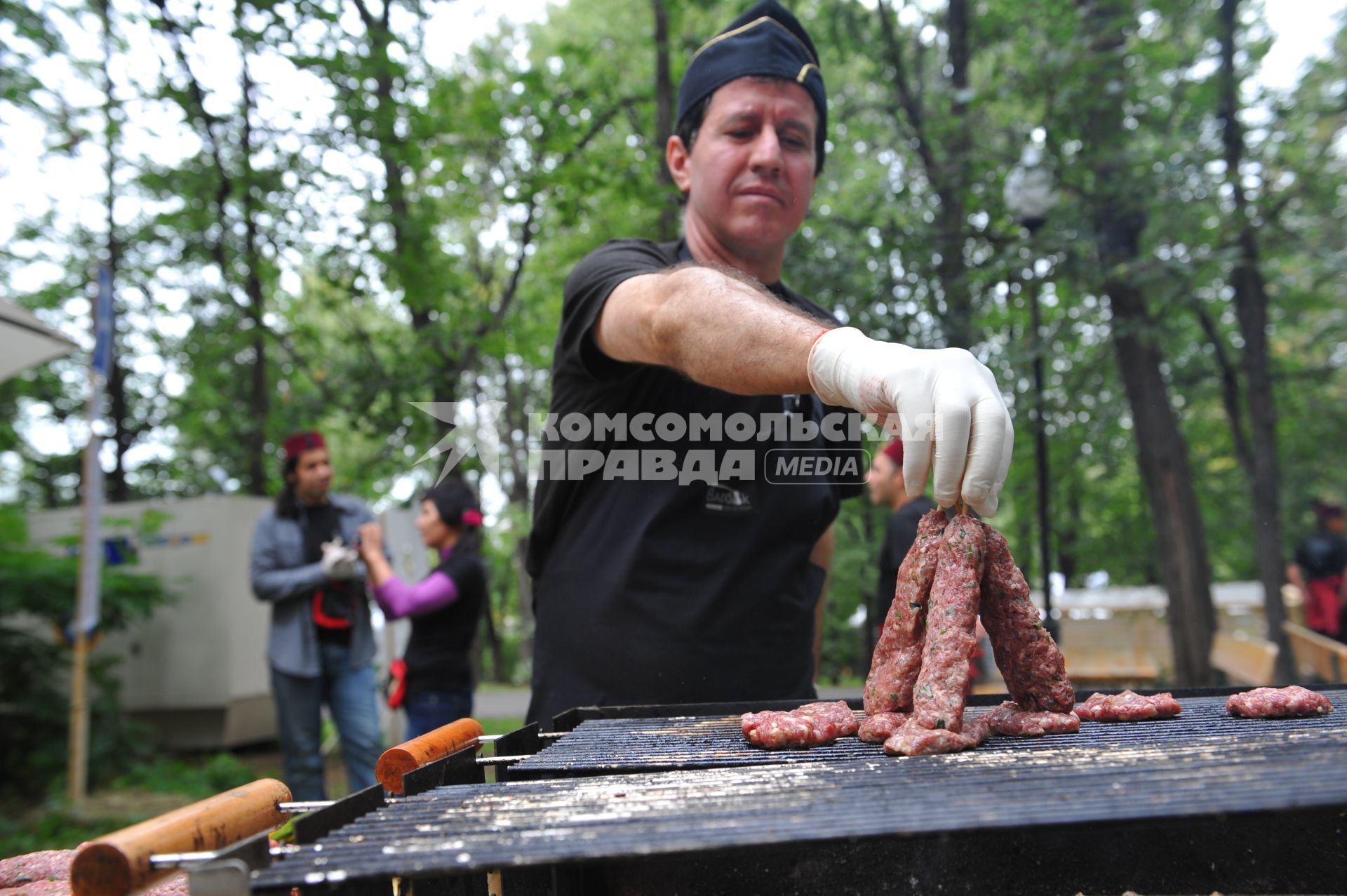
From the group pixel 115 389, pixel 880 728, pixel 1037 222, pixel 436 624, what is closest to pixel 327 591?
pixel 436 624

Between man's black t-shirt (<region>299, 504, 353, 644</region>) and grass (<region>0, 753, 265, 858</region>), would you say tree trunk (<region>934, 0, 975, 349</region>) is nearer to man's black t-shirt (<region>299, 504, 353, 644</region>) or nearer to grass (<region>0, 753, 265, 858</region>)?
man's black t-shirt (<region>299, 504, 353, 644</region>)

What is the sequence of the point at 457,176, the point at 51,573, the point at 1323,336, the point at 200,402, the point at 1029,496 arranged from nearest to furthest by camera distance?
the point at 51,573 → the point at 457,176 → the point at 1323,336 → the point at 1029,496 → the point at 200,402

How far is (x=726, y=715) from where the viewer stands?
242cm

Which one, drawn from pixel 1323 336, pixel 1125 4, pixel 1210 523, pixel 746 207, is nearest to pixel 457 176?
pixel 1125 4

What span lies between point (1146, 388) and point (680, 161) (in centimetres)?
624

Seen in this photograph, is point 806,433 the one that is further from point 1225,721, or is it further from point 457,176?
point 457,176

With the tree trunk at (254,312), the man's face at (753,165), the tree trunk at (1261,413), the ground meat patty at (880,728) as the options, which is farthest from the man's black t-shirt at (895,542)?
the tree trunk at (254,312)

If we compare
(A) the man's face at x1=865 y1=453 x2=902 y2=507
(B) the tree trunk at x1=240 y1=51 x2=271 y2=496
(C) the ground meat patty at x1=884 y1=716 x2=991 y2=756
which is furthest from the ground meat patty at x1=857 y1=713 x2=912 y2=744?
(B) the tree trunk at x1=240 y1=51 x2=271 y2=496

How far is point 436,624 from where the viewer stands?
5715mm

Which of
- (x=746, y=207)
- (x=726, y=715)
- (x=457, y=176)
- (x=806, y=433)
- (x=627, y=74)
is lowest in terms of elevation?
(x=726, y=715)

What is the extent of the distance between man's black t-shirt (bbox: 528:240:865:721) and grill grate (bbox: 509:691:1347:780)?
0.44m

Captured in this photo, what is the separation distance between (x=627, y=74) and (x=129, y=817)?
11.4m

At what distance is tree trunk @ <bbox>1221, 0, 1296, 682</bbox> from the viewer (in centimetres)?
785

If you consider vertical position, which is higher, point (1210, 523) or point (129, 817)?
point (1210, 523)
